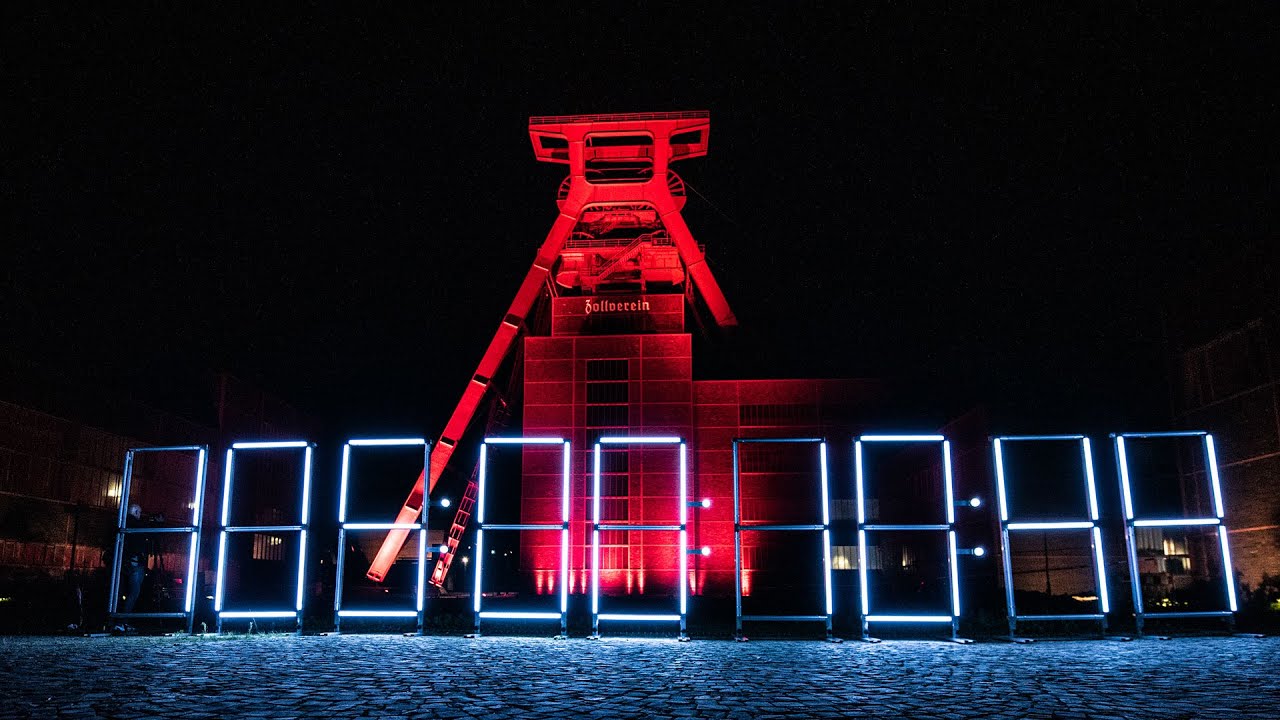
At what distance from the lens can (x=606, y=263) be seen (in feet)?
131

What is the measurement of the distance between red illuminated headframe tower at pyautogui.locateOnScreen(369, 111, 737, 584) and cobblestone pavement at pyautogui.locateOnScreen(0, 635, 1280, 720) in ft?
85.3

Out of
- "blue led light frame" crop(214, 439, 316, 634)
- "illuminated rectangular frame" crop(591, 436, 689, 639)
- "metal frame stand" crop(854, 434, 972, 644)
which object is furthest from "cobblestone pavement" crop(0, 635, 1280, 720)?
"blue led light frame" crop(214, 439, 316, 634)

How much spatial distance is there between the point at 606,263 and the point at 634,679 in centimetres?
3275

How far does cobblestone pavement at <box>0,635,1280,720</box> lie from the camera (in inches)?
249

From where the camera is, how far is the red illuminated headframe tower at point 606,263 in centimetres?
3688

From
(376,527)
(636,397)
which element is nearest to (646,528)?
(376,527)

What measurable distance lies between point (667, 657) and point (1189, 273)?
1729 centimetres

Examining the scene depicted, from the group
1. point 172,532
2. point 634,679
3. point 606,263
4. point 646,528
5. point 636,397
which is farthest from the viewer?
point 606,263

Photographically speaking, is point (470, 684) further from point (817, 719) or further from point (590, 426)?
point (590, 426)

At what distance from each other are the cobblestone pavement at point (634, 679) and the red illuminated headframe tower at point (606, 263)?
25988mm

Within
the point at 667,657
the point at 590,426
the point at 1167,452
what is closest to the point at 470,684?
the point at 667,657

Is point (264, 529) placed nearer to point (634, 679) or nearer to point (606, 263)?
point (634, 679)

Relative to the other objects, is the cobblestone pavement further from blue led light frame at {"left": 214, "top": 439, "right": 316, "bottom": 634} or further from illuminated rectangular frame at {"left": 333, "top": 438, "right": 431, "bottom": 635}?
blue led light frame at {"left": 214, "top": 439, "right": 316, "bottom": 634}

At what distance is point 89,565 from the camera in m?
23.1
